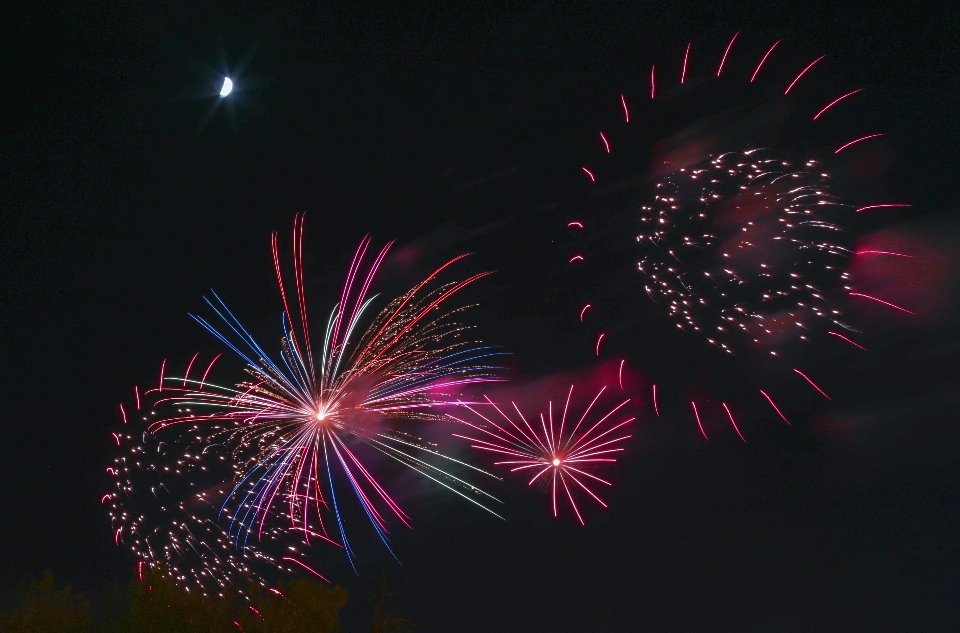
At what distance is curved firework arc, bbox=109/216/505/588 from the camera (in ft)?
21.6

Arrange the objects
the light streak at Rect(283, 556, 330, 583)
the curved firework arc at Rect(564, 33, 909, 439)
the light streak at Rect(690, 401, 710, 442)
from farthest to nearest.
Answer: the light streak at Rect(283, 556, 330, 583) → the light streak at Rect(690, 401, 710, 442) → the curved firework arc at Rect(564, 33, 909, 439)

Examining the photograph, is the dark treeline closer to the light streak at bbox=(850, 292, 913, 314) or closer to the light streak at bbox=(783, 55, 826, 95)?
the light streak at bbox=(850, 292, 913, 314)

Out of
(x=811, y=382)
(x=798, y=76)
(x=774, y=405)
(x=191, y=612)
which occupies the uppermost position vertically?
(x=798, y=76)

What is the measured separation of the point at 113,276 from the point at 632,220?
5.34 m

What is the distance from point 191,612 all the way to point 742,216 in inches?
231

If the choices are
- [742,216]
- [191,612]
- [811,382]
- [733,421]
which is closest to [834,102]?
[742,216]

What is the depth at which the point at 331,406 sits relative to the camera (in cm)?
655

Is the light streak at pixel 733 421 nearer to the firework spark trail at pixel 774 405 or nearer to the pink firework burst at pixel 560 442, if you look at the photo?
the firework spark trail at pixel 774 405

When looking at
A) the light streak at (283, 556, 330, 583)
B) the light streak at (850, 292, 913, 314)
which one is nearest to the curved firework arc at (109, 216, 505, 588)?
the light streak at (283, 556, 330, 583)

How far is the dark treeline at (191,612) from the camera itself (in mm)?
6008

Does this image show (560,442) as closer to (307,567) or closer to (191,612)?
(307,567)

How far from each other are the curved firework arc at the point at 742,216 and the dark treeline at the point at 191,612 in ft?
12.5

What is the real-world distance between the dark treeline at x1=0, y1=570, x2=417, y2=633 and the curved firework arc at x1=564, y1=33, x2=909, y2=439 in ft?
12.5

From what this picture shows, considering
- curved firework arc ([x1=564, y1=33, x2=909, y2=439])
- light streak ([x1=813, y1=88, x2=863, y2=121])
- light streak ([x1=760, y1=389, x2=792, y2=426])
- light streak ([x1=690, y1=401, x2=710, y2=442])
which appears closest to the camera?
curved firework arc ([x1=564, y1=33, x2=909, y2=439])
